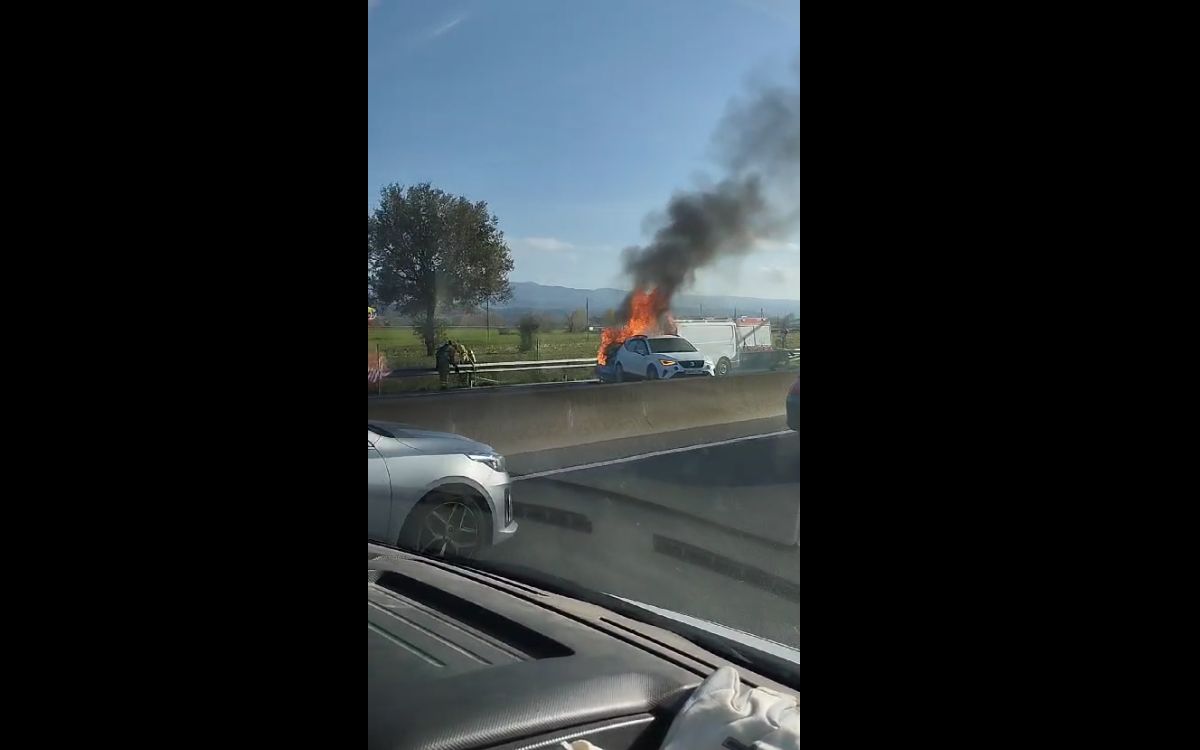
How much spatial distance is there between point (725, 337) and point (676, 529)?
8.02 metres

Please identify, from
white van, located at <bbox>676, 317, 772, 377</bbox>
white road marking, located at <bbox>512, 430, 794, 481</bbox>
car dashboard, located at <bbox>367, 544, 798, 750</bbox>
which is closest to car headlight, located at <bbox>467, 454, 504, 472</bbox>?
white road marking, located at <bbox>512, 430, 794, 481</bbox>

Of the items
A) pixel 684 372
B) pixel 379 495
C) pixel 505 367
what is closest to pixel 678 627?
pixel 379 495

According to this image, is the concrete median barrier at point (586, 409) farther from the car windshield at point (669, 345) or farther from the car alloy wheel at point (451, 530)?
the car alloy wheel at point (451, 530)

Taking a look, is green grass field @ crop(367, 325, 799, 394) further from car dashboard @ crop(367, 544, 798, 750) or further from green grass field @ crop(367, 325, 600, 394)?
car dashboard @ crop(367, 544, 798, 750)

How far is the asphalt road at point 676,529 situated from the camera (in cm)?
391

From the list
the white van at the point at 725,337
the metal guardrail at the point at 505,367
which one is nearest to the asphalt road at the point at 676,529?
the metal guardrail at the point at 505,367

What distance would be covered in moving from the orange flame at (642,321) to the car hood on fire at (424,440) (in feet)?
28.9

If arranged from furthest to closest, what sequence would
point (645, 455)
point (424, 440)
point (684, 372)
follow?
1. point (684, 372)
2. point (645, 455)
3. point (424, 440)

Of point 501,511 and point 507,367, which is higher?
point 507,367

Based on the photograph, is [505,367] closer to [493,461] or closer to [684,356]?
[684,356]

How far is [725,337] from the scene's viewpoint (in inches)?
512

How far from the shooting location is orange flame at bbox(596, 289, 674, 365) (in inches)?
555
